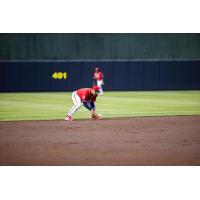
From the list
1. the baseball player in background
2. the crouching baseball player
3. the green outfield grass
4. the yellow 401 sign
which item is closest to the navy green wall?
the yellow 401 sign

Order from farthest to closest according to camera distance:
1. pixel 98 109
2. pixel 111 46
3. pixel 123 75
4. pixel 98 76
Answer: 1. pixel 111 46
2. pixel 123 75
3. pixel 98 76
4. pixel 98 109

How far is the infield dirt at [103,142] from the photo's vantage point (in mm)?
7199

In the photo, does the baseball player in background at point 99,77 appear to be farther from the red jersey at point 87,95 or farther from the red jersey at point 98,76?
the red jersey at point 87,95

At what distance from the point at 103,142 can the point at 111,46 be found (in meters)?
13.9

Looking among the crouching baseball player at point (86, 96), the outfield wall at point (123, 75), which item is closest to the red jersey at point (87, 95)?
Result: the crouching baseball player at point (86, 96)

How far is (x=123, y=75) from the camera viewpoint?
21938mm

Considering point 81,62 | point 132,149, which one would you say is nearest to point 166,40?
point 81,62

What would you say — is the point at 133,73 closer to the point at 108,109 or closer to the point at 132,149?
the point at 108,109

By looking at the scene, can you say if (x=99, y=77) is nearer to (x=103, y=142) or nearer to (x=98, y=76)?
(x=98, y=76)

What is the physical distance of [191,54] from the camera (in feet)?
71.8

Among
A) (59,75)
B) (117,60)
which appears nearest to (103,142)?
(59,75)

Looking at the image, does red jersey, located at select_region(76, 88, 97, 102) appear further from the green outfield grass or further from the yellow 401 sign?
the yellow 401 sign

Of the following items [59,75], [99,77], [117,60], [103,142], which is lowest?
[103,142]

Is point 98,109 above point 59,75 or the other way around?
the other way around
